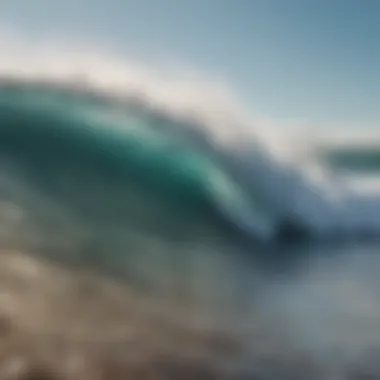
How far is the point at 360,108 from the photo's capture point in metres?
1.11

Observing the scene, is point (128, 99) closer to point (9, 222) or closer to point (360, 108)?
point (9, 222)

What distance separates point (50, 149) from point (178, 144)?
0.24 meters

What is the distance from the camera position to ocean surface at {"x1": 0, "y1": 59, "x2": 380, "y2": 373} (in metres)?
1.02

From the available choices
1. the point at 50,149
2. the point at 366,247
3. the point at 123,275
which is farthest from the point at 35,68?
the point at 366,247

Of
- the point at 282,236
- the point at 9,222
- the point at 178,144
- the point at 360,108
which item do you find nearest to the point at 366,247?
the point at 282,236

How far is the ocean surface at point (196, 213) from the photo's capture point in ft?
3.36

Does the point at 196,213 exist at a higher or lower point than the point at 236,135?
lower

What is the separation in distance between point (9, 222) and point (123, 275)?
221mm

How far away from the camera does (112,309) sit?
1.00 metres

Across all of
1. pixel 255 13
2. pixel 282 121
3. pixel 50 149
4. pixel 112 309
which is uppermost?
pixel 255 13

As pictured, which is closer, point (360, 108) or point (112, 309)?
point (112, 309)

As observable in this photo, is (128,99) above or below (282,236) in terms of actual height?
above

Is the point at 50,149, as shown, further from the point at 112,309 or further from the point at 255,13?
the point at 255,13

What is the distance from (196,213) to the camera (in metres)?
1.07
